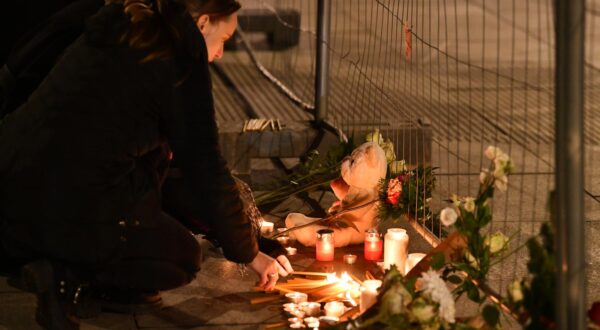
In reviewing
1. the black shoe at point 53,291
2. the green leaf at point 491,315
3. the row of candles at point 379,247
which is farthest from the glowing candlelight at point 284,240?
the green leaf at point 491,315

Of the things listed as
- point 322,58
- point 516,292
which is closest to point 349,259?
point 516,292

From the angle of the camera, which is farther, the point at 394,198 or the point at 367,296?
the point at 394,198

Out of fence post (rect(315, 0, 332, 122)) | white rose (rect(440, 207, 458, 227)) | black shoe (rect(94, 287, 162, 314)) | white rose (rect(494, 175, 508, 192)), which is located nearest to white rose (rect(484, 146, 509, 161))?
white rose (rect(494, 175, 508, 192))

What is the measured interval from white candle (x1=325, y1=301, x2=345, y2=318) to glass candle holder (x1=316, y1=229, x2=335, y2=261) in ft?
2.18

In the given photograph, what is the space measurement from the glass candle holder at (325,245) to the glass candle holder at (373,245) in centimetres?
15

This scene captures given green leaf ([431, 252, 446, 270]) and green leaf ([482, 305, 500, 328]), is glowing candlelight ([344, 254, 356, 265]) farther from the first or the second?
green leaf ([482, 305, 500, 328])

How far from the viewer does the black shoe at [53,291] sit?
398 cm

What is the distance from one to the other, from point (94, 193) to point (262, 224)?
54.6 inches

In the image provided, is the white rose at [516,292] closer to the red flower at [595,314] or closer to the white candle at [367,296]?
the red flower at [595,314]

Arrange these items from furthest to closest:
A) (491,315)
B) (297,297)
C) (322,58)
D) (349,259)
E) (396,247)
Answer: (322,58) < (349,259) < (396,247) < (297,297) < (491,315)

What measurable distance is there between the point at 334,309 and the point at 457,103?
385cm

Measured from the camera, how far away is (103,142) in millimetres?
3953

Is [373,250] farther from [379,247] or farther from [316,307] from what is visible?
[316,307]

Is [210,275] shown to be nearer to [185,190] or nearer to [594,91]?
[185,190]
